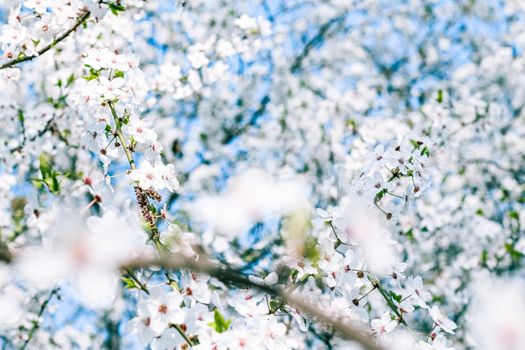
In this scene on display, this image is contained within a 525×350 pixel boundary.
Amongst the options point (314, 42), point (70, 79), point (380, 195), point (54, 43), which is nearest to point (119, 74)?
point (54, 43)

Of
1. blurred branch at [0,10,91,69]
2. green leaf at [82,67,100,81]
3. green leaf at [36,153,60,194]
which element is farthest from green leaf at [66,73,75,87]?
green leaf at [36,153,60,194]

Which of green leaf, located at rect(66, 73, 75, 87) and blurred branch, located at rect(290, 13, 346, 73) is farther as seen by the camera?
blurred branch, located at rect(290, 13, 346, 73)

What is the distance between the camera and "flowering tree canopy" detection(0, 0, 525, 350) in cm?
181

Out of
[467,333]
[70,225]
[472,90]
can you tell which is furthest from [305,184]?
[70,225]

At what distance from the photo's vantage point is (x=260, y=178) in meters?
6.31

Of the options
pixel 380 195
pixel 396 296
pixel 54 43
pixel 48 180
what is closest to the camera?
pixel 48 180

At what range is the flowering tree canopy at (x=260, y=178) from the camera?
1812mm

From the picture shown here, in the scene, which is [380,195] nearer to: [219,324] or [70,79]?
[219,324]

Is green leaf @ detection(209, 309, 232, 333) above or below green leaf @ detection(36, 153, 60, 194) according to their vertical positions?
below

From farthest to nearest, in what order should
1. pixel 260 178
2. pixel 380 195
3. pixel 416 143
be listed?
pixel 260 178 → pixel 416 143 → pixel 380 195

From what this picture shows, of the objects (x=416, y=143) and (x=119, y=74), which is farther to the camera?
(x=416, y=143)

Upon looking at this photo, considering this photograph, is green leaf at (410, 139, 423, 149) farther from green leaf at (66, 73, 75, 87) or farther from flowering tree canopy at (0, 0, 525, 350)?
green leaf at (66, 73, 75, 87)

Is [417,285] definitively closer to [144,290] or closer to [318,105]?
[144,290]

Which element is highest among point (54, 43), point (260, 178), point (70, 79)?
point (54, 43)
